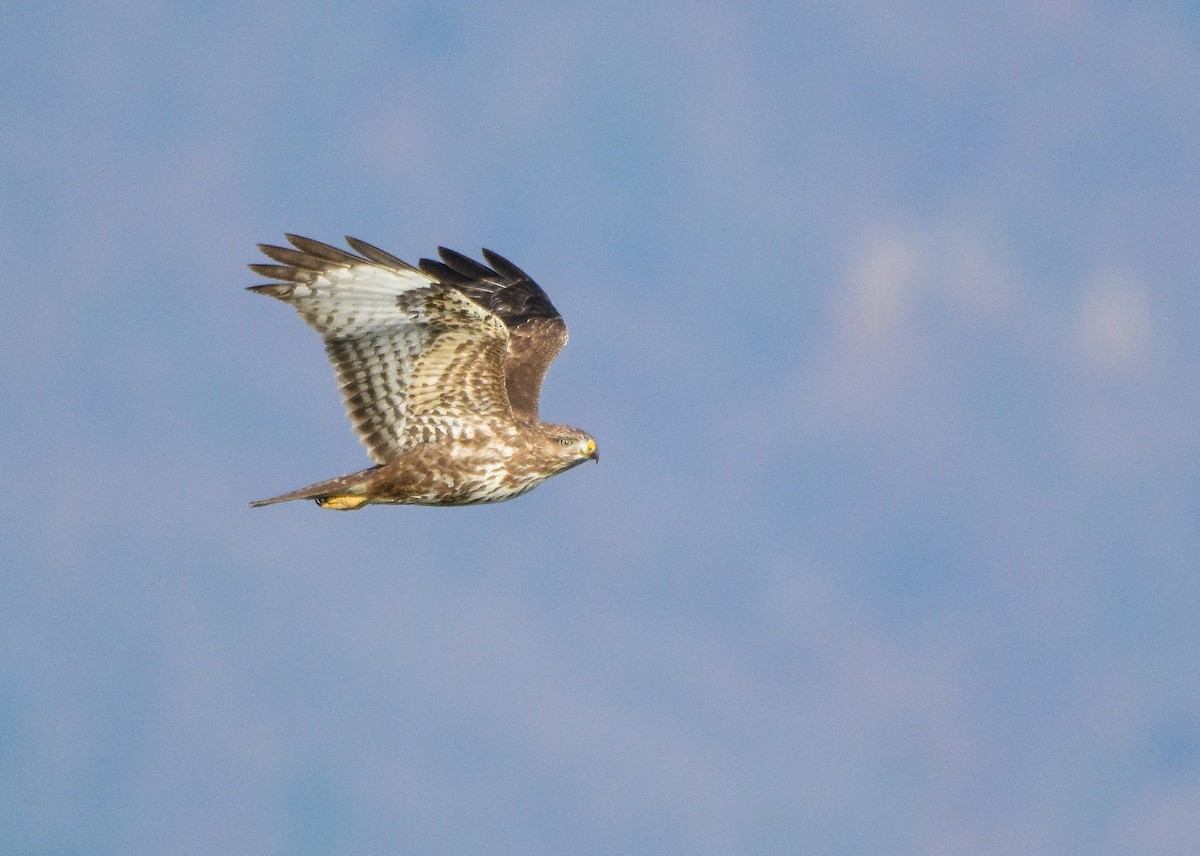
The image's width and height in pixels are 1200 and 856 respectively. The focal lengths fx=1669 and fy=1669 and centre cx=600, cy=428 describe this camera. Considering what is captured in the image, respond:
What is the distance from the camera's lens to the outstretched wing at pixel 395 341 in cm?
1303

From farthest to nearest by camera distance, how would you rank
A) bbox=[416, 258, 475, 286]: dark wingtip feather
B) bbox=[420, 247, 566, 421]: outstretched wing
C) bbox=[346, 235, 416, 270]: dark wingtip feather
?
bbox=[416, 258, 475, 286]: dark wingtip feather → bbox=[420, 247, 566, 421]: outstretched wing → bbox=[346, 235, 416, 270]: dark wingtip feather

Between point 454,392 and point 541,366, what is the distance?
1906mm

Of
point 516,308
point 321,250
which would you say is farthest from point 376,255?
point 516,308

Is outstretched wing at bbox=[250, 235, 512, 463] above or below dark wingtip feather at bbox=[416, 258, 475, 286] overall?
below

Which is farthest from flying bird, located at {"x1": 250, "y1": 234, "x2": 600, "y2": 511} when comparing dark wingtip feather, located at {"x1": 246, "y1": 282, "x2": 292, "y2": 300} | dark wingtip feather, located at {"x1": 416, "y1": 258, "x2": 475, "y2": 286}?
dark wingtip feather, located at {"x1": 416, "y1": 258, "x2": 475, "y2": 286}

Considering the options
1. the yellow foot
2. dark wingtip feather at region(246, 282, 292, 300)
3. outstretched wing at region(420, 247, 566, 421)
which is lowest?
the yellow foot

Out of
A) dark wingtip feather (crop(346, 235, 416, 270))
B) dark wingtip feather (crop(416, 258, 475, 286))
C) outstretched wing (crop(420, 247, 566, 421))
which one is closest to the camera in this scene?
dark wingtip feather (crop(346, 235, 416, 270))

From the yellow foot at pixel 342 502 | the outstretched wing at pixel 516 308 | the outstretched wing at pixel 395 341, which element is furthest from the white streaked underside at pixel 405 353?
the outstretched wing at pixel 516 308

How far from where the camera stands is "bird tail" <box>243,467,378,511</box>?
1353cm

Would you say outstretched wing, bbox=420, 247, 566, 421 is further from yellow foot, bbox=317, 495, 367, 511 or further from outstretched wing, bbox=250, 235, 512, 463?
yellow foot, bbox=317, 495, 367, 511

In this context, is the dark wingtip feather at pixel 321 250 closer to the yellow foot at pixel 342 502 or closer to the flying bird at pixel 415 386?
the flying bird at pixel 415 386

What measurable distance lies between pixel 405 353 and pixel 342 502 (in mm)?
1338

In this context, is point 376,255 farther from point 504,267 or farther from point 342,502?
point 504,267

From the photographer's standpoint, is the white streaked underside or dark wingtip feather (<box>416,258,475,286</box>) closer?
the white streaked underside
